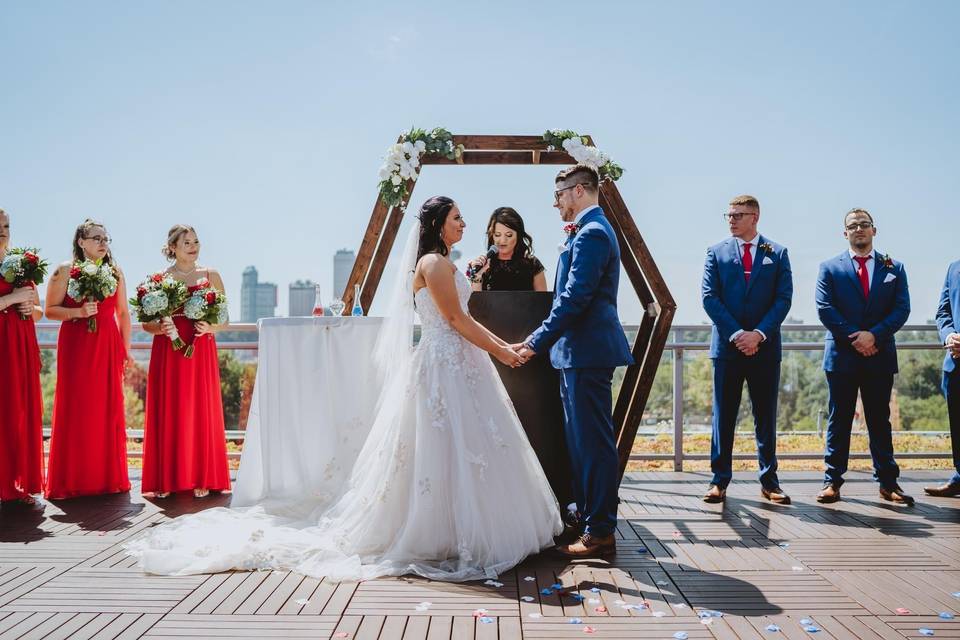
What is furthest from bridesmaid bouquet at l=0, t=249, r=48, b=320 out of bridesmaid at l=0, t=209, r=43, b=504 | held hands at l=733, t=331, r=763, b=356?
held hands at l=733, t=331, r=763, b=356

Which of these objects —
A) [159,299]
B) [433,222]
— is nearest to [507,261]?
[433,222]

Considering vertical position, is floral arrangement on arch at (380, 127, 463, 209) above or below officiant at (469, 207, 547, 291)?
above

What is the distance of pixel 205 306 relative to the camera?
4.89m

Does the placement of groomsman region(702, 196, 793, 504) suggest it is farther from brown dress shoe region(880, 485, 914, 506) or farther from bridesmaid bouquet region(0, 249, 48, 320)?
bridesmaid bouquet region(0, 249, 48, 320)

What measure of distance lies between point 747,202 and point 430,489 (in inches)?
115

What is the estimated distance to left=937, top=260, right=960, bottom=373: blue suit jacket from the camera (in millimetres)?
4963

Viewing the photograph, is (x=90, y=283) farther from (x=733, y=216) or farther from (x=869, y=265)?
(x=869, y=265)

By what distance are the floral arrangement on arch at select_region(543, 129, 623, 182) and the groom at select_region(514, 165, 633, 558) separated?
4.41 feet

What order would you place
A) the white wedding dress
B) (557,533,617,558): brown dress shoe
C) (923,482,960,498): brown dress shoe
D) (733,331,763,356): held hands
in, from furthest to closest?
(923,482,960,498): brown dress shoe → (733,331,763,356): held hands → (557,533,617,558): brown dress shoe → the white wedding dress

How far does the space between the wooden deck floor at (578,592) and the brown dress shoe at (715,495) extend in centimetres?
44

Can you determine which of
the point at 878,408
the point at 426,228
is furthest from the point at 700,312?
the point at 426,228

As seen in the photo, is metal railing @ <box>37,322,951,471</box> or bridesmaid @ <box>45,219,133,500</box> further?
metal railing @ <box>37,322,951,471</box>

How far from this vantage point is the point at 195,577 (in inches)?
129

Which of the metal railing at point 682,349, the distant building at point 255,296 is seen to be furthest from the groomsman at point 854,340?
the distant building at point 255,296
